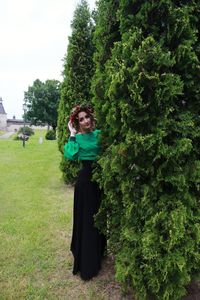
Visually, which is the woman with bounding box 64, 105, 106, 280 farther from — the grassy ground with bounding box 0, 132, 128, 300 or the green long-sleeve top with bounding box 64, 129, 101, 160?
the grassy ground with bounding box 0, 132, 128, 300

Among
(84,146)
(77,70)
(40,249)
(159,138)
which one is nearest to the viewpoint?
(159,138)

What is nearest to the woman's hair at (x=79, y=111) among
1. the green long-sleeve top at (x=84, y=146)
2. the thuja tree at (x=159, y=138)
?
the green long-sleeve top at (x=84, y=146)

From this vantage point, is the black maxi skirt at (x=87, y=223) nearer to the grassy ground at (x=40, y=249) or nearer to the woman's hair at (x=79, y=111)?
the grassy ground at (x=40, y=249)

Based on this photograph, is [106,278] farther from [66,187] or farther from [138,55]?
[66,187]

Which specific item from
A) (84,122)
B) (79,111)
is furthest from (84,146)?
(79,111)

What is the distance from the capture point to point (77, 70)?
31.7ft

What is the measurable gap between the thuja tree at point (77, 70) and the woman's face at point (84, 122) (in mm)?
5034

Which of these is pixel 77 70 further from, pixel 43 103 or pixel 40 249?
pixel 43 103

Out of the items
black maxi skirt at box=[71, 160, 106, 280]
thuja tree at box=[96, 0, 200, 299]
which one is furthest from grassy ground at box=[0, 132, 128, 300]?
thuja tree at box=[96, 0, 200, 299]

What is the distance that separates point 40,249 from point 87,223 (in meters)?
1.44

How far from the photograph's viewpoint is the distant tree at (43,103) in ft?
178

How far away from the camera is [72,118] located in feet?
14.8

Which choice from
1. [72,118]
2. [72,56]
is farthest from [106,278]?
[72,56]

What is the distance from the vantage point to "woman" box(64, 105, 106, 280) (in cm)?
430
